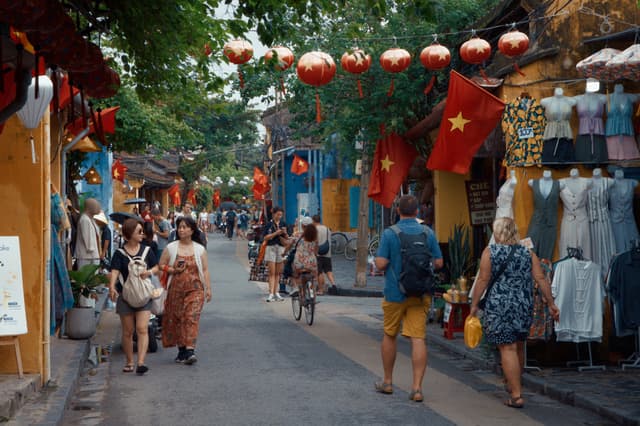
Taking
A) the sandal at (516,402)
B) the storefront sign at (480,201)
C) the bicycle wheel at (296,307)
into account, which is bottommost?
the sandal at (516,402)

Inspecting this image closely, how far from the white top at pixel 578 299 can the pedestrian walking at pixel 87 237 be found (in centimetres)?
846

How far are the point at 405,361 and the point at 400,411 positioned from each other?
3.27 meters

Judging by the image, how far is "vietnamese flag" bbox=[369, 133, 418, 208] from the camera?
17.2 metres

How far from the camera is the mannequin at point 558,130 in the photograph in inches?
416

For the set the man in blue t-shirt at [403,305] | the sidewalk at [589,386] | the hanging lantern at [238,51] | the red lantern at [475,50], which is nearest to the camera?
the sidewalk at [589,386]

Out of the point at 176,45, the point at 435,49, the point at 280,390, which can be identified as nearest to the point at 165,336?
the point at 280,390

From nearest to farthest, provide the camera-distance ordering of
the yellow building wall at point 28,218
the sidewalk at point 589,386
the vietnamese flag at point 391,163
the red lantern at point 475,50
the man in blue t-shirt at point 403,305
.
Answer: the sidewalk at point 589,386, the man in blue t-shirt at point 403,305, the yellow building wall at point 28,218, the red lantern at point 475,50, the vietnamese flag at point 391,163

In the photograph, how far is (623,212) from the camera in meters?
10.4

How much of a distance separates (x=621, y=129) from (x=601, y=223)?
3.80 feet

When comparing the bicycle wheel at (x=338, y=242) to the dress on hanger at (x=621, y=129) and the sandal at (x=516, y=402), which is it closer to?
the dress on hanger at (x=621, y=129)

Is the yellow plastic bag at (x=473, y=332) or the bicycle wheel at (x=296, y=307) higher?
the yellow plastic bag at (x=473, y=332)

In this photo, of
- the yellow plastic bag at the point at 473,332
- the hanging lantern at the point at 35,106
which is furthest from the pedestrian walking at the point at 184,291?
the yellow plastic bag at the point at 473,332

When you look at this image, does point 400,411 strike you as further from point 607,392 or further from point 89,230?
point 89,230

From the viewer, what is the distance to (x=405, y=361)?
1132 centimetres
